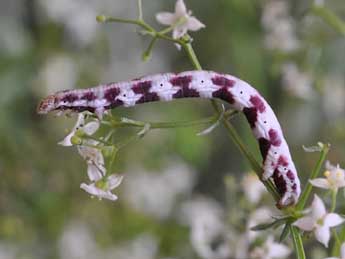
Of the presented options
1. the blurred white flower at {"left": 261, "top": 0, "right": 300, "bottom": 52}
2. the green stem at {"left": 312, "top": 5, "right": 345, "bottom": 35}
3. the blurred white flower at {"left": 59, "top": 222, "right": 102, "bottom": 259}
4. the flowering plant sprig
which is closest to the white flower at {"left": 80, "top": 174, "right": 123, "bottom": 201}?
the flowering plant sprig

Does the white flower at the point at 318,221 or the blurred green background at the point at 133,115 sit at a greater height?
the white flower at the point at 318,221

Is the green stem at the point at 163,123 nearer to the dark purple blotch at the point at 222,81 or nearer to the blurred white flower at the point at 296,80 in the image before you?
the dark purple blotch at the point at 222,81

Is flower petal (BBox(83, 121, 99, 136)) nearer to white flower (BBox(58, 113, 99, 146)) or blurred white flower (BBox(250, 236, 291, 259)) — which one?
white flower (BBox(58, 113, 99, 146))

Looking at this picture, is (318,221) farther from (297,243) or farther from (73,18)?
(73,18)

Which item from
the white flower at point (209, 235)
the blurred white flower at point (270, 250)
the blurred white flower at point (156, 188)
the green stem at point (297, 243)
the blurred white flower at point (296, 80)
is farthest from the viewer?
the blurred white flower at point (156, 188)

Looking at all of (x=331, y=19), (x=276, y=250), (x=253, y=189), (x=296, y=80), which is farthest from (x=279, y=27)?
(x=276, y=250)

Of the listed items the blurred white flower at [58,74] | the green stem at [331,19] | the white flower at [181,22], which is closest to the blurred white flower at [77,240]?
the blurred white flower at [58,74]

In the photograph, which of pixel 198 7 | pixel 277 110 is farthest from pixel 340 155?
pixel 198 7
